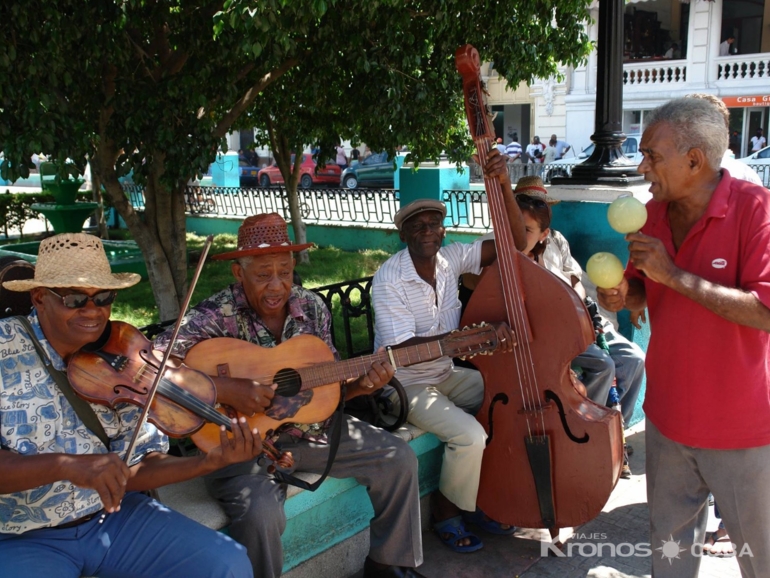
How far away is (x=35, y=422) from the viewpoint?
7.38 ft

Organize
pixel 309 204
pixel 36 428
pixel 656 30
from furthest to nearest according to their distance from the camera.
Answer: pixel 656 30
pixel 309 204
pixel 36 428

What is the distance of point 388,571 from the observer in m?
3.15

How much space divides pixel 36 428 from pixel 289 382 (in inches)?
40.6

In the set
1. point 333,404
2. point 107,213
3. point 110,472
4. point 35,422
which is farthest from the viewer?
point 107,213

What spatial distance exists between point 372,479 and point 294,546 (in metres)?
0.47

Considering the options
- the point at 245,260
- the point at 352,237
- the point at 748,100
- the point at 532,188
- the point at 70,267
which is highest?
the point at 748,100

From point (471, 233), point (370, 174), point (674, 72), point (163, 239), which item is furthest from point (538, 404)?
point (674, 72)

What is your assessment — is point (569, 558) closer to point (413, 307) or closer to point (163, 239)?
point (413, 307)

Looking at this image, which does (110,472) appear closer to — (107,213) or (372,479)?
(372,479)

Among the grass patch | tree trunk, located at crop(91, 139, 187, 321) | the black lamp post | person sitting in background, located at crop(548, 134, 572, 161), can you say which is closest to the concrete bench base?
tree trunk, located at crop(91, 139, 187, 321)

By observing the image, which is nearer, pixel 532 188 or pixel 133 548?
pixel 133 548

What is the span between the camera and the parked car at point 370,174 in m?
22.8

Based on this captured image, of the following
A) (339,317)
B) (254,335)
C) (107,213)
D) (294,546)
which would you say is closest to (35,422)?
(254,335)

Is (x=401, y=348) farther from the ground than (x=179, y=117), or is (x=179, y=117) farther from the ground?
(x=179, y=117)
